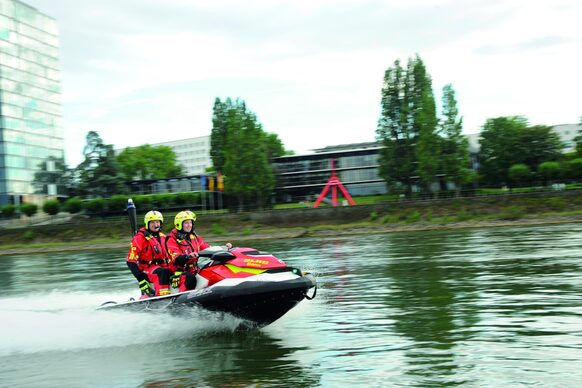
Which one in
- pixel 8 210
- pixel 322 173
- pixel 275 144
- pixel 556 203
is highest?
pixel 275 144

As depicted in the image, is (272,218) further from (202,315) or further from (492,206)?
(202,315)

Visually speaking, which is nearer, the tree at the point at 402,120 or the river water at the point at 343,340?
the river water at the point at 343,340

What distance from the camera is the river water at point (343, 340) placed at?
7.94 metres

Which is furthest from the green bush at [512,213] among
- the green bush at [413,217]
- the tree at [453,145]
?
the tree at [453,145]

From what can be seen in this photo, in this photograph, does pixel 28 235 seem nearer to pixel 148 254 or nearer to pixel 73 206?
pixel 73 206

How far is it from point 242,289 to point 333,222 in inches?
2032

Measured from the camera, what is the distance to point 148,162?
13738 cm

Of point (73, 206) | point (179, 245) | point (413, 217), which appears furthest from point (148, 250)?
point (73, 206)

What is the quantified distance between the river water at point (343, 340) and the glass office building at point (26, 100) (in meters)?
76.7

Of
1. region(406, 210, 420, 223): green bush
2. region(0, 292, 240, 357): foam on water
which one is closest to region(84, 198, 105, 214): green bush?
region(406, 210, 420, 223): green bush

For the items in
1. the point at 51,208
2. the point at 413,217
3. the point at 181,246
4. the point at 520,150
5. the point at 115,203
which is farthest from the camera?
the point at 520,150

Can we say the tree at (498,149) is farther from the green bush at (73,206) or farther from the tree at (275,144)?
the green bush at (73,206)

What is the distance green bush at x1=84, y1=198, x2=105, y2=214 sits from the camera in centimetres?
8162

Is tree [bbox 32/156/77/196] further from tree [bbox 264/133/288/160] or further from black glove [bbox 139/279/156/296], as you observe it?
black glove [bbox 139/279/156/296]
